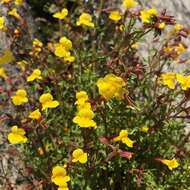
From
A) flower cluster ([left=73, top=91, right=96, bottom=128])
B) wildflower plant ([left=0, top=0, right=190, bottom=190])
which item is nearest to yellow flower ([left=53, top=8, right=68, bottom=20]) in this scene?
wildflower plant ([left=0, top=0, right=190, bottom=190])

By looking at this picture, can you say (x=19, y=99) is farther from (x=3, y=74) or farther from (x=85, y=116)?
(x=3, y=74)

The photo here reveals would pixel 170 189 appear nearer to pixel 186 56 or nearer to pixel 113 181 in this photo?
pixel 113 181

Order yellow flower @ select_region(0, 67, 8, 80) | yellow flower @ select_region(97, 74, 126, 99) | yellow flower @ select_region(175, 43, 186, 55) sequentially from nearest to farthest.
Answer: yellow flower @ select_region(97, 74, 126, 99) → yellow flower @ select_region(0, 67, 8, 80) → yellow flower @ select_region(175, 43, 186, 55)

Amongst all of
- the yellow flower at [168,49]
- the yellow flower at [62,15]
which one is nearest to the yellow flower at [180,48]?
the yellow flower at [168,49]

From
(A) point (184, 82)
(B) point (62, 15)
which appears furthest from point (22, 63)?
(A) point (184, 82)

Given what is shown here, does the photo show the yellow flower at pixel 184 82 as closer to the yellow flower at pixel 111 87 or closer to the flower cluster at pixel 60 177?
the yellow flower at pixel 111 87

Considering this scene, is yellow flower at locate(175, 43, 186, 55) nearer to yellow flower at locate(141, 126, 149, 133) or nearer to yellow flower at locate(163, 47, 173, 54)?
yellow flower at locate(163, 47, 173, 54)

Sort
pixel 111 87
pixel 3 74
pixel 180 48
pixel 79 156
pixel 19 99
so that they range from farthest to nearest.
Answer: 1. pixel 180 48
2. pixel 3 74
3. pixel 19 99
4. pixel 79 156
5. pixel 111 87
